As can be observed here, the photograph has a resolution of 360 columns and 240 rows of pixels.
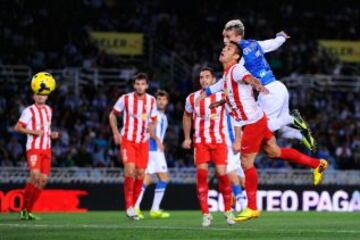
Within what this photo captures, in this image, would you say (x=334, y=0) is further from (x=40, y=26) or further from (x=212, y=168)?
(x=212, y=168)

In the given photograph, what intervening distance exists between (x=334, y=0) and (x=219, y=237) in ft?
101

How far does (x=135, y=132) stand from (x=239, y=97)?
4331mm

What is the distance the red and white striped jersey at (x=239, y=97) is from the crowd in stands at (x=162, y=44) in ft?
37.5

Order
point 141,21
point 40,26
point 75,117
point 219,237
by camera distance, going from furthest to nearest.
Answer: point 141,21
point 40,26
point 75,117
point 219,237

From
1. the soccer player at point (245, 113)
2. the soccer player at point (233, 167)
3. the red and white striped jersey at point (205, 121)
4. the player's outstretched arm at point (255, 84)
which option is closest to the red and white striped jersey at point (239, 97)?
the soccer player at point (245, 113)

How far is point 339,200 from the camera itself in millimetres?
25812

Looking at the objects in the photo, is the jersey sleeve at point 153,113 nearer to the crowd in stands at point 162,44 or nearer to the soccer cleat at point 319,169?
the soccer cleat at point 319,169

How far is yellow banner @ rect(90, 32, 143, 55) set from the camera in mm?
34503

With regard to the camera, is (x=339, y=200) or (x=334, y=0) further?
(x=334, y=0)

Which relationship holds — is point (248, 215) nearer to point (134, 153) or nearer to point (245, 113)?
A: point (245, 113)

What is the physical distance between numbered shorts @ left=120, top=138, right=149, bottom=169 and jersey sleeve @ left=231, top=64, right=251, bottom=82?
4.42 meters

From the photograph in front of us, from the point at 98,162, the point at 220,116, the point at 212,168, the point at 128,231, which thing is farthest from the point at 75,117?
the point at 128,231

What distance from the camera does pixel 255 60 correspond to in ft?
52.1

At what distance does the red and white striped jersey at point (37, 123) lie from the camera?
1844cm
